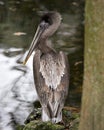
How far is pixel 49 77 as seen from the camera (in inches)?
267

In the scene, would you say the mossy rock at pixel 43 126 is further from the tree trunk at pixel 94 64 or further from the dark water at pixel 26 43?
the dark water at pixel 26 43

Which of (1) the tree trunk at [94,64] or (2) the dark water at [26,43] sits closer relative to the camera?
(1) the tree trunk at [94,64]

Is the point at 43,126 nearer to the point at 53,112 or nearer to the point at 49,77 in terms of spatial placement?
the point at 53,112

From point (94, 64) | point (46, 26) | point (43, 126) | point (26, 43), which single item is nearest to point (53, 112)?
point (43, 126)

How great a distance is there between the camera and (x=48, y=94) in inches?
264

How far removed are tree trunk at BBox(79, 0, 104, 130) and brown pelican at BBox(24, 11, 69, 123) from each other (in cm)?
122

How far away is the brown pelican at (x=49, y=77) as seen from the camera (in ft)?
21.9

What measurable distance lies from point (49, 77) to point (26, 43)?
16.5 ft

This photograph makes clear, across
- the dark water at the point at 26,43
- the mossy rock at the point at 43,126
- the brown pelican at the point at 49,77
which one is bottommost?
the dark water at the point at 26,43

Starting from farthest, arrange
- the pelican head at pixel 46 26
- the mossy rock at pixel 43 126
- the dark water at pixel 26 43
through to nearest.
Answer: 1. the dark water at pixel 26 43
2. the pelican head at pixel 46 26
3. the mossy rock at pixel 43 126

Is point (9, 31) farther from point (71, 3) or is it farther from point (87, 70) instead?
point (87, 70)

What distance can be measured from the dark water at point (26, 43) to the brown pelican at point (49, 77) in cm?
152

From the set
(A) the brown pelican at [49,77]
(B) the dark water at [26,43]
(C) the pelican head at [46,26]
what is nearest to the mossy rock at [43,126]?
(A) the brown pelican at [49,77]

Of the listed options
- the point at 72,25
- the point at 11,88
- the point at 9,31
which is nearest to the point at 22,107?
the point at 11,88
